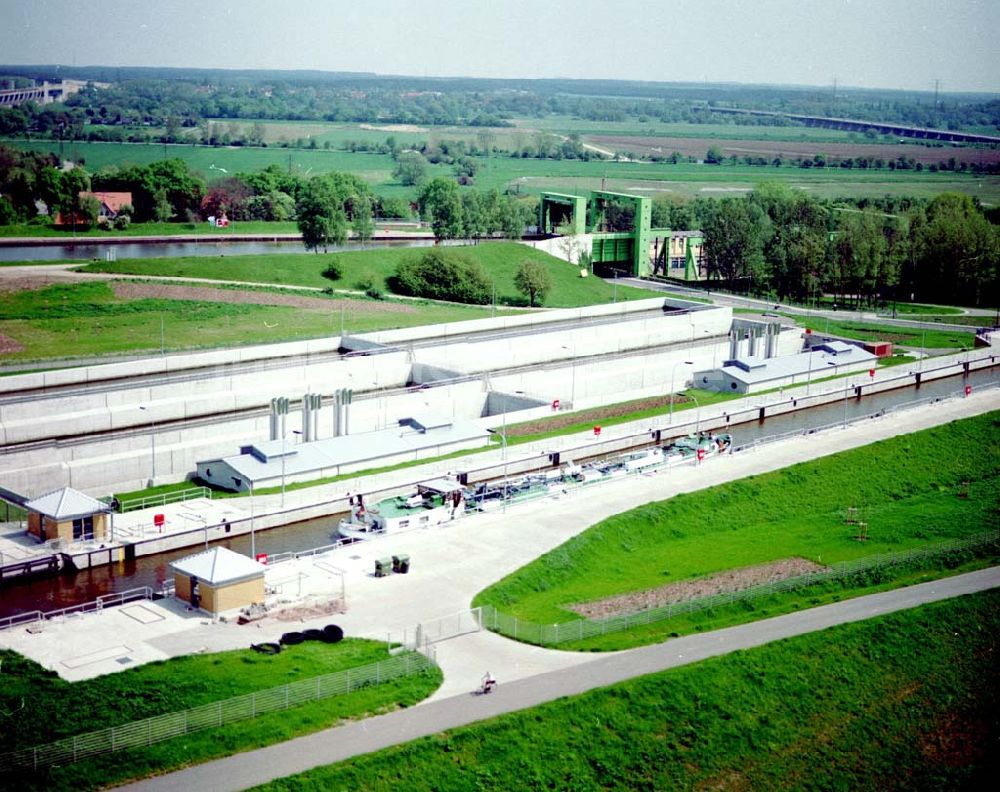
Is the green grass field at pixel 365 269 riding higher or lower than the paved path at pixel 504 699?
higher

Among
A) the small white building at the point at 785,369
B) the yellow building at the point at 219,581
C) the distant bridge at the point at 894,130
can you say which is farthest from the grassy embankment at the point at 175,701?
the distant bridge at the point at 894,130

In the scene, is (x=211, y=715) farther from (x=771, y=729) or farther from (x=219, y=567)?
(x=771, y=729)

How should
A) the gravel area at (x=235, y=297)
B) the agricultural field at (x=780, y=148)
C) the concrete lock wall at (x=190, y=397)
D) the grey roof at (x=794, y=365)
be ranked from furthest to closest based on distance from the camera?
the agricultural field at (x=780, y=148), the gravel area at (x=235, y=297), the grey roof at (x=794, y=365), the concrete lock wall at (x=190, y=397)

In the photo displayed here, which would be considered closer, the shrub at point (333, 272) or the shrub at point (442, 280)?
the shrub at point (333, 272)

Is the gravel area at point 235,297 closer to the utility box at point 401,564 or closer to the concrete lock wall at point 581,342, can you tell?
the concrete lock wall at point 581,342

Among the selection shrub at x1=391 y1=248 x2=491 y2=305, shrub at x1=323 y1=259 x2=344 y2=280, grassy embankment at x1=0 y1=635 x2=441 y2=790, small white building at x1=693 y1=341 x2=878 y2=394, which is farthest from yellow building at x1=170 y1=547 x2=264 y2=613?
shrub at x1=391 y1=248 x2=491 y2=305

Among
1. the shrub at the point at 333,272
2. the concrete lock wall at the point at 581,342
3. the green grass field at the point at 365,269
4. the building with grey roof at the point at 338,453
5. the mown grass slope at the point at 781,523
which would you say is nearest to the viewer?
the mown grass slope at the point at 781,523

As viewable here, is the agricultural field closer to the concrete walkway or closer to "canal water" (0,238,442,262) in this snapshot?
"canal water" (0,238,442,262)
